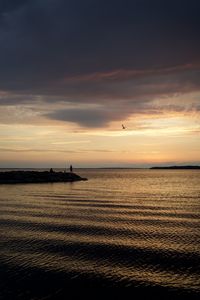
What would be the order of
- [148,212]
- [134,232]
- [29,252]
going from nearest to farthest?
[29,252]
[134,232]
[148,212]

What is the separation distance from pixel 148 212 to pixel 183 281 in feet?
83.7

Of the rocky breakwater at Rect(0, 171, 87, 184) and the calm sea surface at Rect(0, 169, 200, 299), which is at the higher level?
the rocky breakwater at Rect(0, 171, 87, 184)

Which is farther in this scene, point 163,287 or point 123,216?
point 123,216

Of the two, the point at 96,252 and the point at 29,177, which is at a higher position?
the point at 29,177

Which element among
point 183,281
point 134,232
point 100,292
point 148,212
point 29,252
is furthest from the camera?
point 148,212

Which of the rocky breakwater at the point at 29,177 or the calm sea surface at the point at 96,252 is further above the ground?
the rocky breakwater at the point at 29,177

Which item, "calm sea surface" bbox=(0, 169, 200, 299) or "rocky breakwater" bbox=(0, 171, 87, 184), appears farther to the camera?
"rocky breakwater" bbox=(0, 171, 87, 184)

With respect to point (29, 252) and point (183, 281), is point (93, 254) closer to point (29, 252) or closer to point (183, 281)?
point (29, 252)

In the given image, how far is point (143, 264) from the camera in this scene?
20.9 m

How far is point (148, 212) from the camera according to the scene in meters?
43.3

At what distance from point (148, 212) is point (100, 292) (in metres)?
27.3

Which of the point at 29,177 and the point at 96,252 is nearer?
the point at 96,252

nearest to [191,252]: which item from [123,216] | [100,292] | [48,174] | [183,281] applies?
[183,281]

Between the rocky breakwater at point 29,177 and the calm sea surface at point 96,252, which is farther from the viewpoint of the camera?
the rocky breakwater at point 29,177
